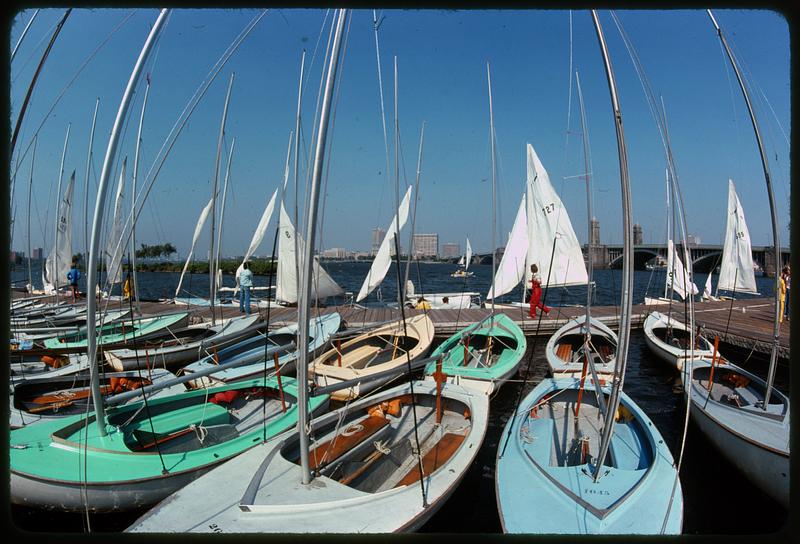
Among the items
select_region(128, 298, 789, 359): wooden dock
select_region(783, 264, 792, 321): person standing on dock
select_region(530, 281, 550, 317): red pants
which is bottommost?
select_region(128, 298, 789, 359): wooden dock

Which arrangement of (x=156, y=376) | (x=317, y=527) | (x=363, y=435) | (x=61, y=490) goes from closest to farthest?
1. (x=317, y=527)
2. (x=61, y=490)
3. (x=363, y=435)
4. (x=156, y=376)

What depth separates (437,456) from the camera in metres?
4.91

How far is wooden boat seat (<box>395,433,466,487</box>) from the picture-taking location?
455 cm

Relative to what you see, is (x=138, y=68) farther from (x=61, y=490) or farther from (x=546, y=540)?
(x=546, y=540)

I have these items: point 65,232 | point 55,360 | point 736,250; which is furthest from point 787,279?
point 65,232

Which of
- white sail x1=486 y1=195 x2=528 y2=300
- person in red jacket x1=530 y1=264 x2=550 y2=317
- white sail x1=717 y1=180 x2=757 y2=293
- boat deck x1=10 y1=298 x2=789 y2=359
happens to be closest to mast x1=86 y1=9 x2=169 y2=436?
boat deck x1=10 y1=298 x2=789 y2=359

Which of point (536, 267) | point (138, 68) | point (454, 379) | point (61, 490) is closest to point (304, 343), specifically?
point (61, 490)

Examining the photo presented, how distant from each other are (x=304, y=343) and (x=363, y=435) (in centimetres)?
237

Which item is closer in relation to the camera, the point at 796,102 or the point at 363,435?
the point at 796,102

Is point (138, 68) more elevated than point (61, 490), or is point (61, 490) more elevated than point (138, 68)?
point (138, 68)

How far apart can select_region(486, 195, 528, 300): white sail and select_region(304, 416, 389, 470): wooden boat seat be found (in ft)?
34.6

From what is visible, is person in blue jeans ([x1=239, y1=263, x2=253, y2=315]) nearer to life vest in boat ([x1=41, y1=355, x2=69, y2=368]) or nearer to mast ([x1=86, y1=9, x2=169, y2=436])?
life vest in boat ([x1=41, y1=355, x2=69, y2=368])

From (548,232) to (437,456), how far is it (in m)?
11.2

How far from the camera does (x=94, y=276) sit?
4.45 metres
